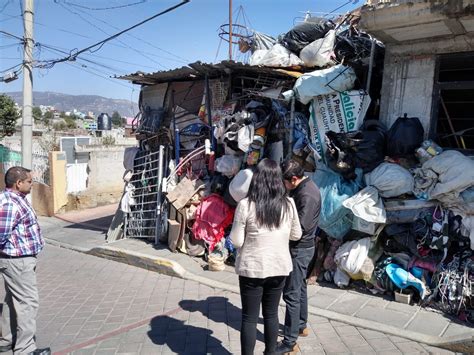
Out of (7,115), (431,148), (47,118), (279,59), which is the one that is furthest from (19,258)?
(47,118)

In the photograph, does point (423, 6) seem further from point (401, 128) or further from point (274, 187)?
point (274, 187)

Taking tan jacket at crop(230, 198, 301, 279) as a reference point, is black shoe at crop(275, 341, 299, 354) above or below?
below

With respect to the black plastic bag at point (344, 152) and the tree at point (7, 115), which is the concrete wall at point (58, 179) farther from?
the black plastic bag at point (344, 152)

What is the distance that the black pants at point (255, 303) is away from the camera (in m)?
3.11

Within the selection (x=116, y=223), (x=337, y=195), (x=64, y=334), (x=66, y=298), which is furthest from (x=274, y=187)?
(x=116, y=223)

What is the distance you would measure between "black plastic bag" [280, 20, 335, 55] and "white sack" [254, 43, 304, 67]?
0.24 metres

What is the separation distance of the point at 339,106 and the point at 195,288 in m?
3.38

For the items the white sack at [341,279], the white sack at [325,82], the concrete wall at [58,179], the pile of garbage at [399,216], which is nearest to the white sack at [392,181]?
the pile of garbage at [399,216]

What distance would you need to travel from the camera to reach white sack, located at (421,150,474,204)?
14.6ft

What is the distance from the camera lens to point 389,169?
196 inches

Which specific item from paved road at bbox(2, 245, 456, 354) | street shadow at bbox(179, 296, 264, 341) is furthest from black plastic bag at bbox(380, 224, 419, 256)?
street shadow at bbox(179, 296, 264, 341)

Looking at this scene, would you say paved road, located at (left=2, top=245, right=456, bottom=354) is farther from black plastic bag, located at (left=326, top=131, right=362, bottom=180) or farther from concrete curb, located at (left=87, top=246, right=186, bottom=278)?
black plastic bag, located at (left=326, top=131, right=362, bottom=180)

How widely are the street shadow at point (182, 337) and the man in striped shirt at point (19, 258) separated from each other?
1101 mm

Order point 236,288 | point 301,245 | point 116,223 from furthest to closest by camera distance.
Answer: point 116,223 → point 236,288 → point 301,245
